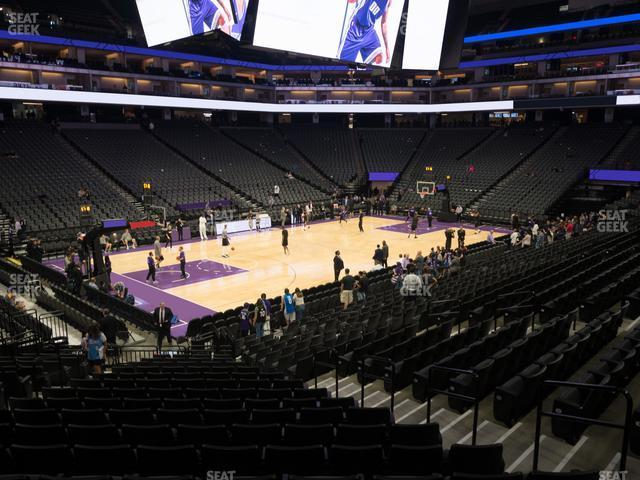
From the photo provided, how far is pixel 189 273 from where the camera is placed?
2172cm

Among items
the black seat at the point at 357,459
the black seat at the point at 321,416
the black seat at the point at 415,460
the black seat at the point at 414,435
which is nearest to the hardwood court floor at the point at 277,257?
the black seat at the point at 321,416

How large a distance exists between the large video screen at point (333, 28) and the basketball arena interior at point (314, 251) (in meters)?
0.14

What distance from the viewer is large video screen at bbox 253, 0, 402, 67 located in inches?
1107

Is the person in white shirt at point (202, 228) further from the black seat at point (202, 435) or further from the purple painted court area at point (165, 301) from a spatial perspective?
the black seat at point (202, 435)

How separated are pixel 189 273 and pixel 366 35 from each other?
768 inches

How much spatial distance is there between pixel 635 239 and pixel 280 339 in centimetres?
1488

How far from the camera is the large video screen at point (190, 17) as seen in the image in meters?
27.1

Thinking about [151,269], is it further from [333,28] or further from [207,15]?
[333,28]

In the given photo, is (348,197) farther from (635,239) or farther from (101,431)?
(101,431)

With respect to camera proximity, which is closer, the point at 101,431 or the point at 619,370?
the point at 101,431

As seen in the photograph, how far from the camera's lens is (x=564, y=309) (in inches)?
424

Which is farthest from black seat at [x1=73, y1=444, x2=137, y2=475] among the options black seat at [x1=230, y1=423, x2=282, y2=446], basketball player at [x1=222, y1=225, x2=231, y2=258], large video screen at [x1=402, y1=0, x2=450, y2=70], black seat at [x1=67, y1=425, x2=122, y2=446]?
large video screen at [x1=402, y1=0, x2=450, y2=70]

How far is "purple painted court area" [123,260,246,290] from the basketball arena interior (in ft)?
0.61

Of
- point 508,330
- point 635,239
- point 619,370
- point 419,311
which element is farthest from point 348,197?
point 619,370
